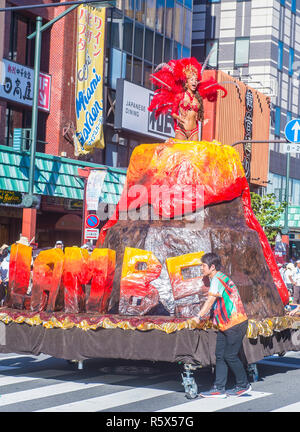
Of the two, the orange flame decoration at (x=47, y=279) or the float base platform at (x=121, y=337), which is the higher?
the orange flame decoration at (x=47, y=279)

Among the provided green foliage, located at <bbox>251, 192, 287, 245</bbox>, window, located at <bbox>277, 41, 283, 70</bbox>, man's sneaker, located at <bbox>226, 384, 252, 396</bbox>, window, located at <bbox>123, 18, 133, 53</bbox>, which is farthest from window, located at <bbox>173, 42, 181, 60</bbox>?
man's sneaker, located at <bbox>226, 384, 252, 396</bbox>

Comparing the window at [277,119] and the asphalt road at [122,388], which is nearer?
the asphalt road at [122,388]

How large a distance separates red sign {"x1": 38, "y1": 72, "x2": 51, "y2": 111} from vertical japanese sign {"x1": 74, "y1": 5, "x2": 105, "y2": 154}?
1.22 metres

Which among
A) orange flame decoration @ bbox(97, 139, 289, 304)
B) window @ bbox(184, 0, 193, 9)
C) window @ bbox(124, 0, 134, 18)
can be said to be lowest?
orange flame decoration @ bbox(97, 139, 289, 304)

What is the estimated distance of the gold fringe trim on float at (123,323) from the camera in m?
9.66

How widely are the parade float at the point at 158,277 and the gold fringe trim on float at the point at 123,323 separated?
1 cm

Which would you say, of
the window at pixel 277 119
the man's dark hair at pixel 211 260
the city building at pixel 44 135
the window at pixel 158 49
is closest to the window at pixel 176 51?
the window at pixel 158 49

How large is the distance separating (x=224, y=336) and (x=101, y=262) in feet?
6.81

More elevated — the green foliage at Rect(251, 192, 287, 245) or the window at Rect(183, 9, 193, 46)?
the window at Rect(183, 9, 193, 46)

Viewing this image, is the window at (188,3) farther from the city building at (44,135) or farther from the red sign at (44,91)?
the red sign at (44,91)

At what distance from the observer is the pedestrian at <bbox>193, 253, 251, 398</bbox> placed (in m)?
9.42

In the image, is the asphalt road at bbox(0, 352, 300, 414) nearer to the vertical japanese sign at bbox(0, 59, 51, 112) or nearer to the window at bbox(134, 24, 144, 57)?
the vertical japanese sign at bbox(0, 59, 51, 112)

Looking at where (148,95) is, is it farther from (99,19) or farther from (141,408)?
(141,408)

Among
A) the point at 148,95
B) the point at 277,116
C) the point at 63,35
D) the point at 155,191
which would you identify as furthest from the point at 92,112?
the point at 277,116
